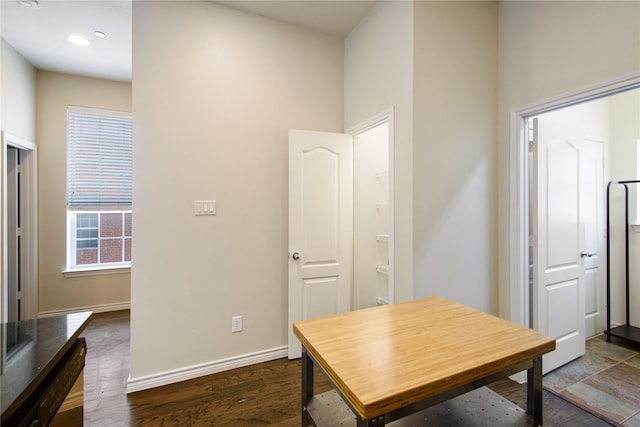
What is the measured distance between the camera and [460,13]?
84.7 inches

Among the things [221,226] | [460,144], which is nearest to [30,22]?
[221,226]

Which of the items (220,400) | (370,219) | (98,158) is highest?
(98,158)

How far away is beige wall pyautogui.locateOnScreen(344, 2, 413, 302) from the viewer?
6.59 ft

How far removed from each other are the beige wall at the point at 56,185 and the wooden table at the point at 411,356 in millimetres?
3987

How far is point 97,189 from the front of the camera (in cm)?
372

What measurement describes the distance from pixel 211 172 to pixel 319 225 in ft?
3.46

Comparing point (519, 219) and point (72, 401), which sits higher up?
point (519, 219)

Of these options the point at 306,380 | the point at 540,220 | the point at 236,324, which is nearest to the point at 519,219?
the point at 540,220

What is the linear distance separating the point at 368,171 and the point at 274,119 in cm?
109

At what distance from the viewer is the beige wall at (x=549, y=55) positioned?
1646 millimetres

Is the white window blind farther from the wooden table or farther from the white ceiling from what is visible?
the wooden table

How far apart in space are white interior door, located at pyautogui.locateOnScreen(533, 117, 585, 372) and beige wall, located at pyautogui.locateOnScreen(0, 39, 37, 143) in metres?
4.91

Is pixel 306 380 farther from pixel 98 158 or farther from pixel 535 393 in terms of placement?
pixel 98 158

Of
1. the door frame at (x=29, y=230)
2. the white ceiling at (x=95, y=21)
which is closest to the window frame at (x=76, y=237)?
the door frame at (x=29, y=230)
